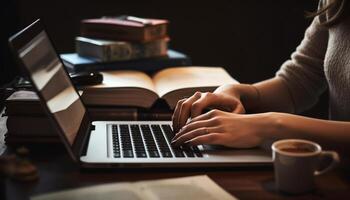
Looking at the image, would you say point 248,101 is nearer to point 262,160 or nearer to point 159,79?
point 159,79

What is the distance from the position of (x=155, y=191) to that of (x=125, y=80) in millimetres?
681

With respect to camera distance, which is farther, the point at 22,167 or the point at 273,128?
the point at 273,128

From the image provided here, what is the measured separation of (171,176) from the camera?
0.99m

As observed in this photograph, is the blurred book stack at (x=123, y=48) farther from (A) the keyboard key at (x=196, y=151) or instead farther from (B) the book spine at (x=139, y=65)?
(A) the keyboard key at (x=196, y=151)

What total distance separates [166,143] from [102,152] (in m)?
0.14

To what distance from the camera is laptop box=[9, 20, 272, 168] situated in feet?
3.20

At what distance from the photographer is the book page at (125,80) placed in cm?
145

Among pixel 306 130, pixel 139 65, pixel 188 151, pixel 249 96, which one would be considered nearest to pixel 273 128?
pixel 306 130

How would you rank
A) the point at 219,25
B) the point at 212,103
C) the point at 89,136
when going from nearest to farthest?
the point at 89,136, the point at 212,103, the point at 219,25

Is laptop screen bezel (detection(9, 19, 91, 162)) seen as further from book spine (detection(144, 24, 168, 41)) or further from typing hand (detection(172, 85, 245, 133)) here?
book spine (detection(144, 24, 168, 41))

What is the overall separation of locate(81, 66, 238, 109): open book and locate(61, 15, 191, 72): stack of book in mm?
86

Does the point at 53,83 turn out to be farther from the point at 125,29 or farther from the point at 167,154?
the point at 125,29

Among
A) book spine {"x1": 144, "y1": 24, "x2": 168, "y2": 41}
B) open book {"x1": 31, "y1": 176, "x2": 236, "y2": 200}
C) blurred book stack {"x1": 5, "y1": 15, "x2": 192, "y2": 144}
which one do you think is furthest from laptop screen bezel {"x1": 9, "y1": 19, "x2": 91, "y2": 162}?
book spine {"x1": 144, "y1": 24, "x2": 168, "y2": 41}

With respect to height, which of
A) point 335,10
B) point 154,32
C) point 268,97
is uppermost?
point 335,10
